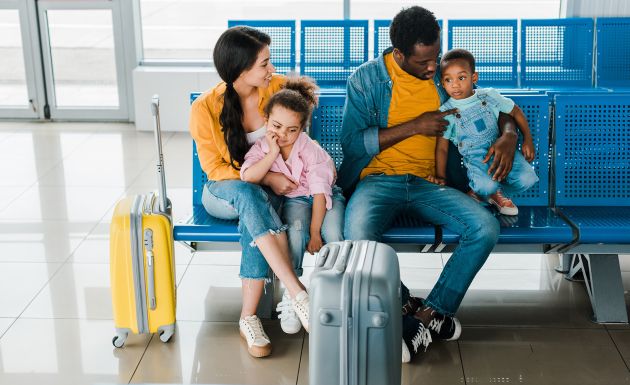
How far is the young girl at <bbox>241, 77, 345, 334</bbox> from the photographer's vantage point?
10.8 feet

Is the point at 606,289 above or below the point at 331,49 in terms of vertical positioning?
below

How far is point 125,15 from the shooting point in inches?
294

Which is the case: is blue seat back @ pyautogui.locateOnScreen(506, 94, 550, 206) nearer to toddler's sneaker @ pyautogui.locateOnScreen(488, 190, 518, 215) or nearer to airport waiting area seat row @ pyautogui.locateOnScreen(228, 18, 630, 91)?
toddler's sneaker @ pyautogui.locateOnScreen(488, 190, 518, 215)

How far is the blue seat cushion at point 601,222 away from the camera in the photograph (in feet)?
11.1

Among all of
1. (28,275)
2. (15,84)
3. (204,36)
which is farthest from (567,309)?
(15,84)

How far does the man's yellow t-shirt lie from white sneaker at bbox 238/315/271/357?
2.66 feet

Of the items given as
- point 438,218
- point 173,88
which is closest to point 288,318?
point 438,218

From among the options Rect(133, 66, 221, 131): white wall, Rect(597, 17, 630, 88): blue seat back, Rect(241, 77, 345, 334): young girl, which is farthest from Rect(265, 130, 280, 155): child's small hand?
Rect(133, 66, 221, 131): white wall

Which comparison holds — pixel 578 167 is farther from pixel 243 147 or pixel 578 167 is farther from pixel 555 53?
pixel 555 53

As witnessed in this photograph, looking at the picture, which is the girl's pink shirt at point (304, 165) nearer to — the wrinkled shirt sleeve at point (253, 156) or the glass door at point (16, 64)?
the wrinkled shirt sleeve at point (253, 156)

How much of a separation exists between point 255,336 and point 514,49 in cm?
360

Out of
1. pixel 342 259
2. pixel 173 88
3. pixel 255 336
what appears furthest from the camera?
pixel 173 88

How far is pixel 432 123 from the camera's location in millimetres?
A: 3469

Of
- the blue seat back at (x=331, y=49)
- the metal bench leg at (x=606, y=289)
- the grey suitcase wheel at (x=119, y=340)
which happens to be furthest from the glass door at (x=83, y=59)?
the metal bench leg at (x=606, y=289)
